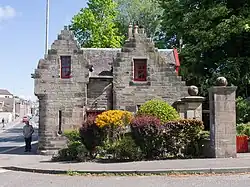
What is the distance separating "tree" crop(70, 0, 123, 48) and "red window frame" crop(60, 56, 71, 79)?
56.6 ft

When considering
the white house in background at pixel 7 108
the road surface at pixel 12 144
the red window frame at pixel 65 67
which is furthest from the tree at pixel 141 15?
the white house in background at pixel 7 108

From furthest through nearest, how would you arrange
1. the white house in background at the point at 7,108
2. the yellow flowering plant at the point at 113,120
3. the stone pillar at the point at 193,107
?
the white house in background at the point at 7,108
the stone pillar at the point at 193,107
the yellow flowering plant at the point at 113,120

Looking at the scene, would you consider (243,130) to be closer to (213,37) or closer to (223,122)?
(223,122)

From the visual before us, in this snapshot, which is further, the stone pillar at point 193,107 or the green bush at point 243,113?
the green bush at point 243,113

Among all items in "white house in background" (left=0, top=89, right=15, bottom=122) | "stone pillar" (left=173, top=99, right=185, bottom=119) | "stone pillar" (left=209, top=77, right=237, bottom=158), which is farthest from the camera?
"white house in background" (left=0, top=89, right=15, bottom=122)

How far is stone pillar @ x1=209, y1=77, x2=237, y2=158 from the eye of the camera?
16172 mm

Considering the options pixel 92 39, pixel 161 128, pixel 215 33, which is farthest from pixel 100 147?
pixel 92 39

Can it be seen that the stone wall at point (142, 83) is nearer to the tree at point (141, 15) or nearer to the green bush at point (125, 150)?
the green bush at point (125, 150)

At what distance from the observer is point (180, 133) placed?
55.5 ft

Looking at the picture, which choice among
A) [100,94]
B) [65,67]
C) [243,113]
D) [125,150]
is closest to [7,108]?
[65,67]

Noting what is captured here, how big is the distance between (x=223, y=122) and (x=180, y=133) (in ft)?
5.76

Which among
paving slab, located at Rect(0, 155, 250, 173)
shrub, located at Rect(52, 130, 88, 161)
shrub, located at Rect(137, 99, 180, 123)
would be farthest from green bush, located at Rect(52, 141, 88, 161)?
shrub, located at Rect(137, 99, 180, 123)

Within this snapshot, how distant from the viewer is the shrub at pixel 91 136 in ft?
58.6

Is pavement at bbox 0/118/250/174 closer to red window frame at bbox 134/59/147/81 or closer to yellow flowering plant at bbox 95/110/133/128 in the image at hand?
yellow flowering plant at bbox 95/110/133/128
